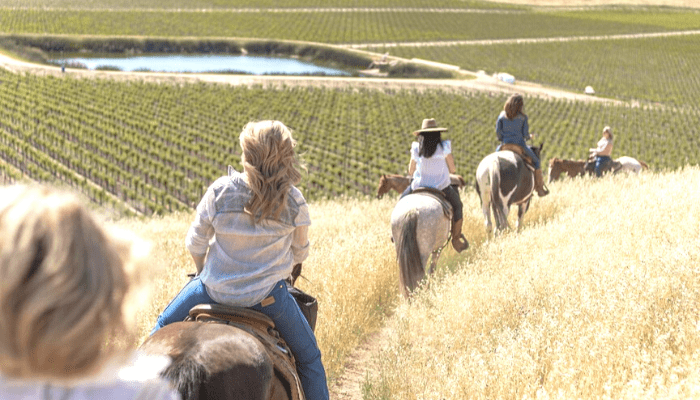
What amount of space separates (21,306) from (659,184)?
929cm

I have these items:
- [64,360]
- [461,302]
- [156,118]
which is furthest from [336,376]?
[156,118]

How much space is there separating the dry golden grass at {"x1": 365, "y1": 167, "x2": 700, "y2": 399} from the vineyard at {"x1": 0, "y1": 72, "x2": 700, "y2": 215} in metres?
14.0

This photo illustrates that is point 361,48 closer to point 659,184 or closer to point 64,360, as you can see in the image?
point 659,184

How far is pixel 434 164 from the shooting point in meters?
6.51

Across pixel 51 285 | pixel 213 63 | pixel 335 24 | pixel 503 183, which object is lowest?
pixel 213 63

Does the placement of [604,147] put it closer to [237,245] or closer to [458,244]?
[458,244]

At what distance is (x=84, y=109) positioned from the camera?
29.6 meters

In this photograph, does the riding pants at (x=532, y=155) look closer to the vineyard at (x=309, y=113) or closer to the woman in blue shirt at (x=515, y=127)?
the woman in blue shirt at (x=515, y=127)

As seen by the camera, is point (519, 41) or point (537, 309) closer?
point (537, 309)

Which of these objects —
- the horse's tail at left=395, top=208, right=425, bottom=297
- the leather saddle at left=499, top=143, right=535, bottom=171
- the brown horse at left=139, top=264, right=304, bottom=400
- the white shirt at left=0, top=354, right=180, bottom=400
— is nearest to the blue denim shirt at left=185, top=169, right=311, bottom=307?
the brown horse at left=139, top=264, right=304, bottom=400

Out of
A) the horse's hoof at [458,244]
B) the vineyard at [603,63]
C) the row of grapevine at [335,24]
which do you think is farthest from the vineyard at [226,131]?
the row of grapevine at [335,24]

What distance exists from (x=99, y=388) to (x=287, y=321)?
175 centimetres

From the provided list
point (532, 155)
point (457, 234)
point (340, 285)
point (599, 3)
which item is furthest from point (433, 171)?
point (599, 3)

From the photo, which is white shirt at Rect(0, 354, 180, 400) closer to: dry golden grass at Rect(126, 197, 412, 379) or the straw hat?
dry golden grass at Rect(126, 197, 412, 379)
